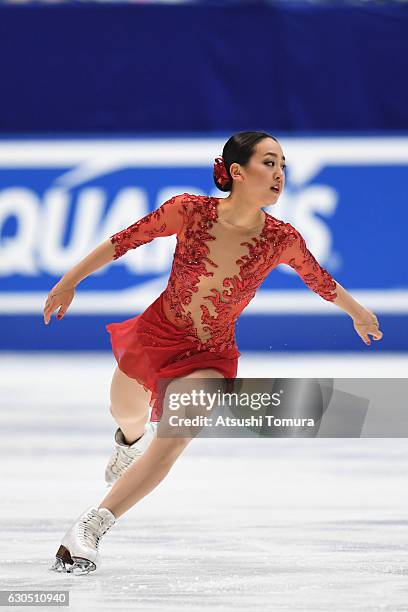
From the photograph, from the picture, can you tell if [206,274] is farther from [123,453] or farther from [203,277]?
[123,453]

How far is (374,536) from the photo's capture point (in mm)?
3178

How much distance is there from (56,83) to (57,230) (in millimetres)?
915

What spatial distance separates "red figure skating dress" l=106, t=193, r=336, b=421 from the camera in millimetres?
3139

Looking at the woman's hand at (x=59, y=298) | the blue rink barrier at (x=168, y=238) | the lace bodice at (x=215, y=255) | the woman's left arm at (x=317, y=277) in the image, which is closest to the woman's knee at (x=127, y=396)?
the lace bodice at (x=215, y=255)

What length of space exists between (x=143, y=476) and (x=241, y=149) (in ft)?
3.02

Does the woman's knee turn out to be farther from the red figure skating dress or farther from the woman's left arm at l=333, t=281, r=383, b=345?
the woman's left arm at l=333, t=281, r=383, b=345

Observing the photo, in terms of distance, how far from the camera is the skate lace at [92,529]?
9.18ft

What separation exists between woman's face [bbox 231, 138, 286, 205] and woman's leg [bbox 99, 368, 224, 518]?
694mm

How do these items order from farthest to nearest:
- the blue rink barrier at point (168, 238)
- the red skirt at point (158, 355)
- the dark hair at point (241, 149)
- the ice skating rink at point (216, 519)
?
the blue rink barrier at point (168, 238), the red skirt at point (158, 355), the dark hair at point (241, 149), the ice skating rink at point (216, 519)

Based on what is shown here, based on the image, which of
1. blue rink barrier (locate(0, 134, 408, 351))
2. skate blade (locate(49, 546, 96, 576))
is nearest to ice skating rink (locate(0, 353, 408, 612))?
skate blade (locate(49, 546, 96, 576))

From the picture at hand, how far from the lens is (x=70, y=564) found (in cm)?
279

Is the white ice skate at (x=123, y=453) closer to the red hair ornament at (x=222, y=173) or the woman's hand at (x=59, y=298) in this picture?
the woman's hand at (x=59, y=298)
